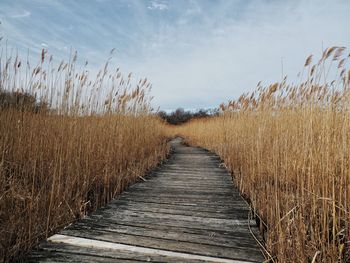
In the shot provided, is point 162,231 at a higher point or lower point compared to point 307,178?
lower

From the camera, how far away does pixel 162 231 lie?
1.79 m

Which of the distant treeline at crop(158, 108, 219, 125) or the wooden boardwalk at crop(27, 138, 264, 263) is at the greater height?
the distant treeline at crop(158, 108, 219, 125)

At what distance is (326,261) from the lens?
1.22m

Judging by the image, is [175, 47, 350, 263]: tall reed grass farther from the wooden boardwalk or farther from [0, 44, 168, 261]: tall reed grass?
[0, 44, 168, 261]: tall reed grass

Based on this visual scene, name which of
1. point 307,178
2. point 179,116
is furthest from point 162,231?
point 179,116

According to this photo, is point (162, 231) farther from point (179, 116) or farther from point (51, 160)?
point (179, 116)

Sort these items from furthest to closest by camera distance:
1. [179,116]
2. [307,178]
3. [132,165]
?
[179,116]
[132,165]
[307,178]

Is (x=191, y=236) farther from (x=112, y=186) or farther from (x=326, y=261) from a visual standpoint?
(x=112, y=186)

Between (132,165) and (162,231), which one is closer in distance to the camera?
(162,231)

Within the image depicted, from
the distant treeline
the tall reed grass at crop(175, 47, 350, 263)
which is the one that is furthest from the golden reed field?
the distant treeline

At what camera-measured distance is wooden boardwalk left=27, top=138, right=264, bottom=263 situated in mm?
1452

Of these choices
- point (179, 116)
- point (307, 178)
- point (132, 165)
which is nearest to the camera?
point (307, 178)

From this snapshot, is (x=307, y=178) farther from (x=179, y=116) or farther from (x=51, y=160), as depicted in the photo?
(x=179, y=116)

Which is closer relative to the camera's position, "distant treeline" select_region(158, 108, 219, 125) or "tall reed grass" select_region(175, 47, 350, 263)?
"tall reed grass" select_region(175, 47, 350, 263)
